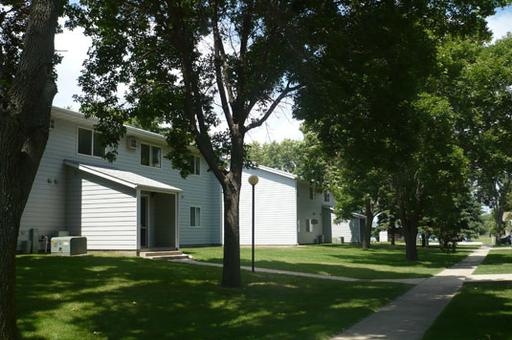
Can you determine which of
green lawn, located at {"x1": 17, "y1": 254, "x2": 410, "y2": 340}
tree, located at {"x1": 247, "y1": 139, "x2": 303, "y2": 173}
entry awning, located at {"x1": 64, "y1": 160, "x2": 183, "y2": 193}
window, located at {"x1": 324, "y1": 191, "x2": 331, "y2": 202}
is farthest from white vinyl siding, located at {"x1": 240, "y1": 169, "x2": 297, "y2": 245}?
tree, located at {"x1": 247, "y1": 139, "x2": 303, "y2": 173}

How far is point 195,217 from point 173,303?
21.0 m

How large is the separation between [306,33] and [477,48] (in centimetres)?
→ 1789

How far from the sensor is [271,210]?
3744 cm

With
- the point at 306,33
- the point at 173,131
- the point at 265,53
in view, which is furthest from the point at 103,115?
the point at 306,33

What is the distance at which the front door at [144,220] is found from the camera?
2392 cm

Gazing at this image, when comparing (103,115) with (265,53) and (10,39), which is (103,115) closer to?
(10,39)

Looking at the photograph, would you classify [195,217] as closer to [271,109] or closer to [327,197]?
[271,109]

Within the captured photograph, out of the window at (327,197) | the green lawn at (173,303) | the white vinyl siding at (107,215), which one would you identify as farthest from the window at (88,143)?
the window at (327,197)

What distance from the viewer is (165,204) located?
25.4 m

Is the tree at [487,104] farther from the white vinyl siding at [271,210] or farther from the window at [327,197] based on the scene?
the window at [327,197]

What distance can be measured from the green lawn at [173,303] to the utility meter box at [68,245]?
3.33m

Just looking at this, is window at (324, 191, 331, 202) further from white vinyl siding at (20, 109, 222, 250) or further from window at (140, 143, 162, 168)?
white vinyl siding at (20, 109, 222, 250)

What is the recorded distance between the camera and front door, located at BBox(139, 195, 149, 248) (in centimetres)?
2392

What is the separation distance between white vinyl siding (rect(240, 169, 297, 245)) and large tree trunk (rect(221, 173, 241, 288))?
23.1 meters
